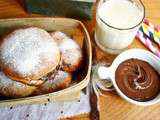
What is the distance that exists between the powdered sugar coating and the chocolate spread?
182 millimetres

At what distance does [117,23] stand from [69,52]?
16cm

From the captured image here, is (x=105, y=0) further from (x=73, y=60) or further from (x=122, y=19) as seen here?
(x=73, y=60)

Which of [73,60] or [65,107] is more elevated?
[73,60]

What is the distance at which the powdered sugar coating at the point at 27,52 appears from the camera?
614 millimetres

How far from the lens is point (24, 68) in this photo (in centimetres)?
61

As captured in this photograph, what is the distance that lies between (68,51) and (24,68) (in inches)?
4.9

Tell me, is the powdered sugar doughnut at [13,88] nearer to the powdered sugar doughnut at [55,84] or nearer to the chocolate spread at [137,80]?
the powdered sugar doughnut at [55,84]

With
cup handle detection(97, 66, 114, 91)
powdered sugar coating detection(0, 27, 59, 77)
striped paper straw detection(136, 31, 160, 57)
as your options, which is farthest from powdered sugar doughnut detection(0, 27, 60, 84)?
striped paper straw detection(136, 31, 160, 57)

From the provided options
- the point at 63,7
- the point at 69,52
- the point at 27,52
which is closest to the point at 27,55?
the point at 27,52

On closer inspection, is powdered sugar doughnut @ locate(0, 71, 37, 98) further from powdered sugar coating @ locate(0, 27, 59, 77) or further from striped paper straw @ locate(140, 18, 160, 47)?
striped paper straw @ locate(140, 18, 160, 47)

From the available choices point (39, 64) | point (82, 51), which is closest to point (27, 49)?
point (39, 64)

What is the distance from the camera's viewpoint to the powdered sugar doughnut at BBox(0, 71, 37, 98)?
2.05ft

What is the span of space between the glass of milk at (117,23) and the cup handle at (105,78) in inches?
3.7

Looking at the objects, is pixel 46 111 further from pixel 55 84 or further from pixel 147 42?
pixel 147 42
